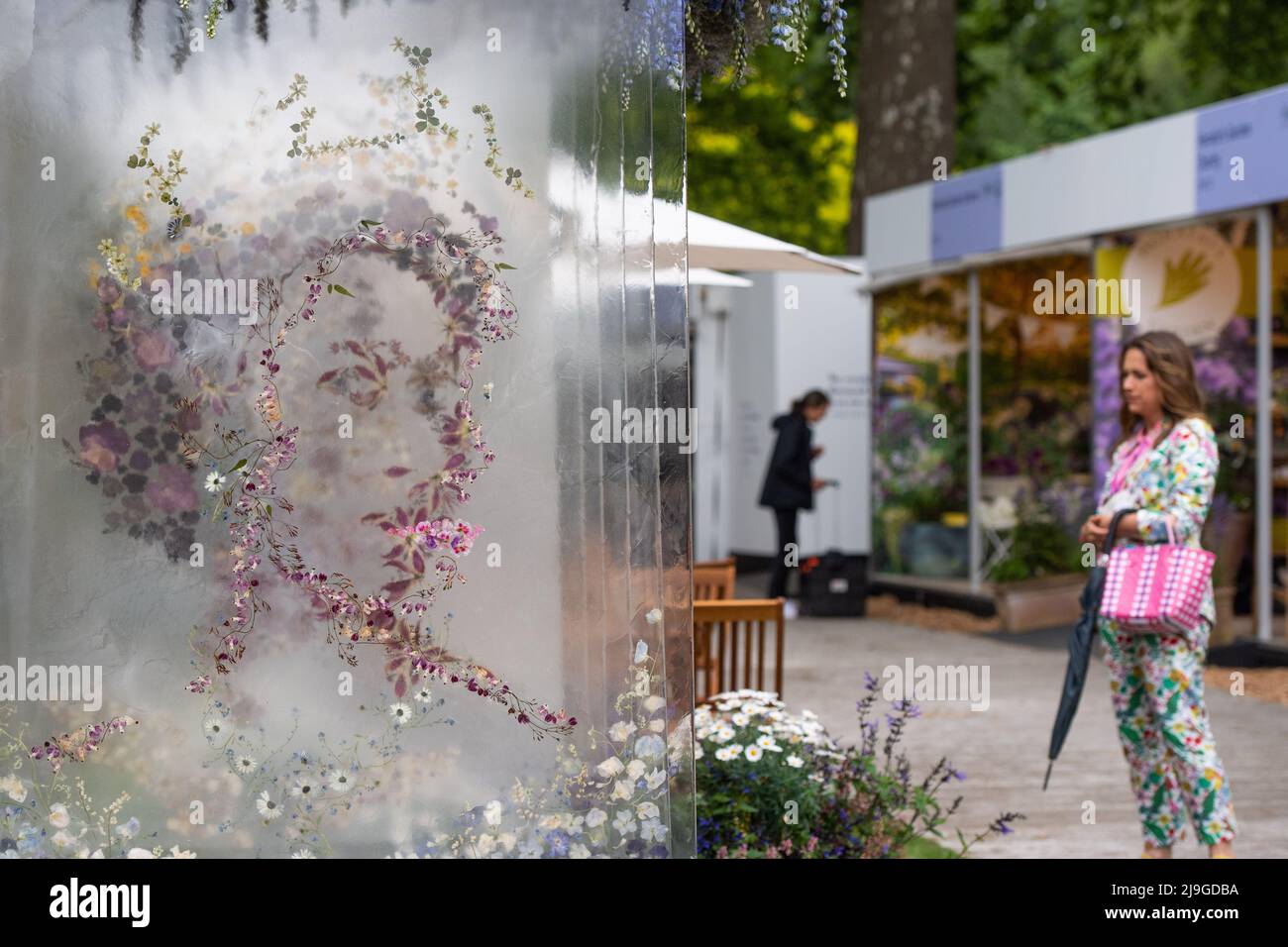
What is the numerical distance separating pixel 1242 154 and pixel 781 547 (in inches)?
211

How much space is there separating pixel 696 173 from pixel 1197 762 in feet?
72.9

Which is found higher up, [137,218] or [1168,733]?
[137,218]

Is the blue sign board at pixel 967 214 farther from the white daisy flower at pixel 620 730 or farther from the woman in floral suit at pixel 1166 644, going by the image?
the white daisy flower at pixel 620 730

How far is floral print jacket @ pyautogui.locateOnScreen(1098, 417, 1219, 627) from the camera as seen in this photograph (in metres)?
5.41

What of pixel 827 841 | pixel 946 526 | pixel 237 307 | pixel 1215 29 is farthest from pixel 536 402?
pixel 1215 29

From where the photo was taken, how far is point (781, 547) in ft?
46.4

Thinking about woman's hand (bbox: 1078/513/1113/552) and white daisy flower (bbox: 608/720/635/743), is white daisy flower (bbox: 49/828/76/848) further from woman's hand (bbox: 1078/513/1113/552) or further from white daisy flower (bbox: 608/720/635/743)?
woman's hand (bbox: 1078/513/1113/552)

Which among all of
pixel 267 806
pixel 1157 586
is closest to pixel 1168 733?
pixel 1157 586

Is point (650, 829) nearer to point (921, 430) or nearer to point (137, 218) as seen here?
point (137, 218)

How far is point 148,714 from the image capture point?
152 inches

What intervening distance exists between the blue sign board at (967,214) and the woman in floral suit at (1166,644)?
767cm

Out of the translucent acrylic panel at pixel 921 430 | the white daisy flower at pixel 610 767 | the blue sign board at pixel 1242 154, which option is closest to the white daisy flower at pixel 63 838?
the white daisy flower at pixel 610 767

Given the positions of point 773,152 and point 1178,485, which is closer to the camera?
point 1178,485
